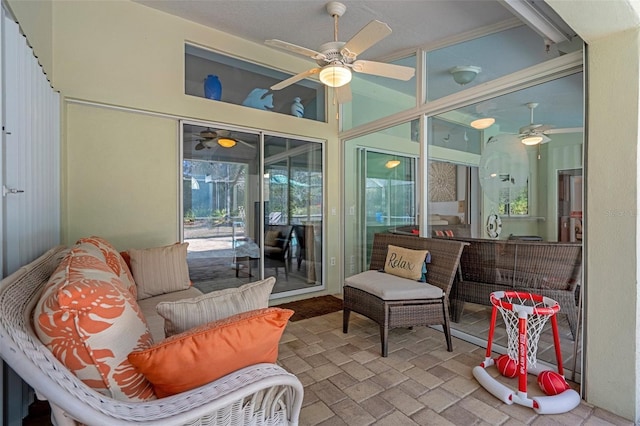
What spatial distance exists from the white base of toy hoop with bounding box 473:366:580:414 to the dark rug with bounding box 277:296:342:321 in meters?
1.92

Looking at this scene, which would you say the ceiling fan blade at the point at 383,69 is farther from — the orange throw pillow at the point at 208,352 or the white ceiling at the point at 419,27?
the orange throw pillow at the point at 208,352

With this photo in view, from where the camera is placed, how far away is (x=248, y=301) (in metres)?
1.24

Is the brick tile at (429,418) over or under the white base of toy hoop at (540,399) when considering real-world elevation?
under

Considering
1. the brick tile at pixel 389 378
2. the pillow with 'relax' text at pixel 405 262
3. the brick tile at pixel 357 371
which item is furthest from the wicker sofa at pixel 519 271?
the brick tile at pixel 357 371

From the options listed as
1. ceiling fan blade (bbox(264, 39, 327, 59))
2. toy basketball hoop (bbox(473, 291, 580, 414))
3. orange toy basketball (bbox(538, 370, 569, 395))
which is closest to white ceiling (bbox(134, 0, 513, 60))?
ceiling fan blade (bbox(264, 39, 327, 59))

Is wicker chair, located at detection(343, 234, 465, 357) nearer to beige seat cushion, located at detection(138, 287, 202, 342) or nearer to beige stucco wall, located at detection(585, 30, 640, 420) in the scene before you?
beige stucco wall, located at detection(585, 30, 640, 420)

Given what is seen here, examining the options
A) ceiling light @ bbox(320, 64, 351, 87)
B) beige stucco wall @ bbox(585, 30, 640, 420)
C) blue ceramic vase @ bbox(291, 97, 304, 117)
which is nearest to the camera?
beige stucco wall @ bbox(585, 30, 640, 420)

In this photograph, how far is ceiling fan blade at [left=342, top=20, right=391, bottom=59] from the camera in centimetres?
197

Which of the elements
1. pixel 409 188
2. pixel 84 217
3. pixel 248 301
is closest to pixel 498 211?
pixel 409 188

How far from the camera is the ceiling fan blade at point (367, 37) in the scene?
197 cm

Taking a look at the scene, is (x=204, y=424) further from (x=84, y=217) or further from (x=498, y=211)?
(x=498, y=211)

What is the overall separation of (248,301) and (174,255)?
1.74 m

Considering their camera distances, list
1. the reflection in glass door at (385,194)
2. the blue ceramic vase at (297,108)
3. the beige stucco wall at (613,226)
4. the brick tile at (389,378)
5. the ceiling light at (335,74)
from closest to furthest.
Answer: the beige stucco wall at (613,226) → the brick tile at (389,378) → the ceiling light at (335,74) → the reflection in glass door at (385,194) → the blue ceramic vase at (297,108)

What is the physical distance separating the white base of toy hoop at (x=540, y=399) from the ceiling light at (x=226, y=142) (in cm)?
332
